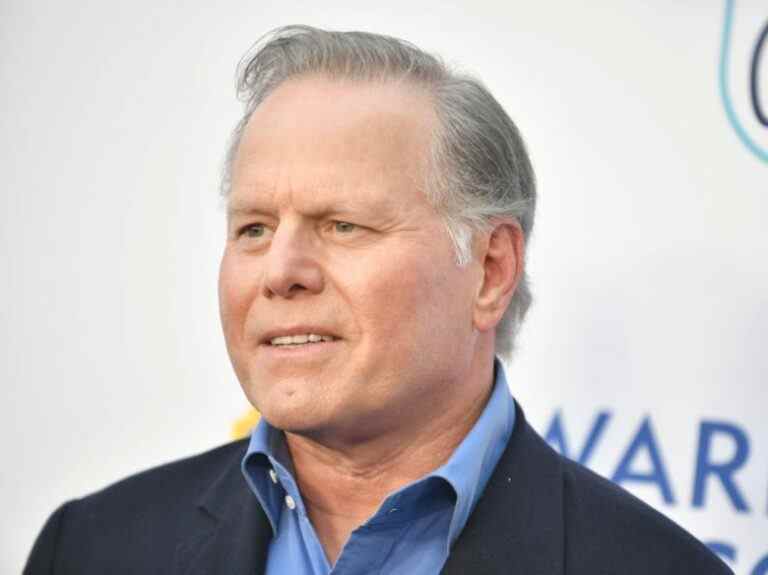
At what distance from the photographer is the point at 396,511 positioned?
2090 millimetres

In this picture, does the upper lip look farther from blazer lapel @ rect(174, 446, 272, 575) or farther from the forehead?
blazer lapel @ rect(174, 446, 272, 575)

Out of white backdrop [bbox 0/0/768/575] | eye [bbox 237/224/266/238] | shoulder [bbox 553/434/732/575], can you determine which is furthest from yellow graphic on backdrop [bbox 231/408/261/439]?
shoulder [bbox 553/434/732/575]

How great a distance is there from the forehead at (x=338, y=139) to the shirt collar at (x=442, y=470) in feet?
1.37

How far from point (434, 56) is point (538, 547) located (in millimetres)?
888

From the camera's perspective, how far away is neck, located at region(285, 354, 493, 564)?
85.4 inches

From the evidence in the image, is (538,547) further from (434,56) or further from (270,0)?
(270,0)

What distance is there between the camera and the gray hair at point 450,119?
7.13 ft

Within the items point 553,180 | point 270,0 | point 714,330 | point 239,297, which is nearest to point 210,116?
point 270,0

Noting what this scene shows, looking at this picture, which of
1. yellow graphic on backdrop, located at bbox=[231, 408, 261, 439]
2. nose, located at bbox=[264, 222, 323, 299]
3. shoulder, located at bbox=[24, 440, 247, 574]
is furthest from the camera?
yellow graphic on backdrop, located at bbox=[231, 408, 261, 439]

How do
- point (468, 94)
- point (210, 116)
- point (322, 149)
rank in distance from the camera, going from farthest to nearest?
point (210, 116)
point (468, 94)
point (322, 149)

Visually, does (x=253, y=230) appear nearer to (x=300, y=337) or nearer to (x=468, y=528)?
(x=300, y=337)

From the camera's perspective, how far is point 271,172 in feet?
6.92

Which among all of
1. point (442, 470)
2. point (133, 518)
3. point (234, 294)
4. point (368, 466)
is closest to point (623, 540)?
point (442, 470)

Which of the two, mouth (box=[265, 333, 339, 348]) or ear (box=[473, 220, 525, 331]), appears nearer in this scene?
mouth (box=[265, 333, 339, 348])
